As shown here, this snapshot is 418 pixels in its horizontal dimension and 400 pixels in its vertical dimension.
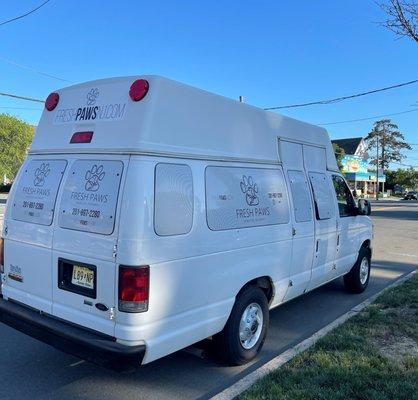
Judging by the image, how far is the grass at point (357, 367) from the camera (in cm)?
375

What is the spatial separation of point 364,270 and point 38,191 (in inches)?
221

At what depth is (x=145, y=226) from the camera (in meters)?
3.48

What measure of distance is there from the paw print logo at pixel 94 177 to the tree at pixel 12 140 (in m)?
46.6

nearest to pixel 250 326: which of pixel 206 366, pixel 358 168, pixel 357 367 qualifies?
pixel 206 366

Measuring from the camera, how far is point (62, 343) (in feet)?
12.3

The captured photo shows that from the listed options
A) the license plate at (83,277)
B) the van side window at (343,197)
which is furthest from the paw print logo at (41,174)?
the van side window at (343,197)

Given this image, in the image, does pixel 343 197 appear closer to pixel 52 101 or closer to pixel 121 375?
pixel 121 375

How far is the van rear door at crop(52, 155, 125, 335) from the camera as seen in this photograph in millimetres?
3555

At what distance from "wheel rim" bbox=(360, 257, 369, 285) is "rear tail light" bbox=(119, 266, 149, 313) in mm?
5101

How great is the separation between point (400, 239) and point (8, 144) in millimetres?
42016

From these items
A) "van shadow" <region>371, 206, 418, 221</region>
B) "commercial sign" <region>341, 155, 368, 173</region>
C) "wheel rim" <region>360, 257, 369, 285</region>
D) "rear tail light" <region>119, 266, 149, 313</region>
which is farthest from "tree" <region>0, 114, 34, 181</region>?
"rear tail light" <region>119, 266, 149, 313</region>

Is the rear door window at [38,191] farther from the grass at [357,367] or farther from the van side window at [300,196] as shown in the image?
the van side window at [300,196]

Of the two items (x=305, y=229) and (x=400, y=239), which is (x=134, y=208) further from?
(x=400, y=239)

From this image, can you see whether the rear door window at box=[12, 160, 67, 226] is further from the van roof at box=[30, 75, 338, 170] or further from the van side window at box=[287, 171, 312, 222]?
the van side window at box=[287, 171, 312, 222]
